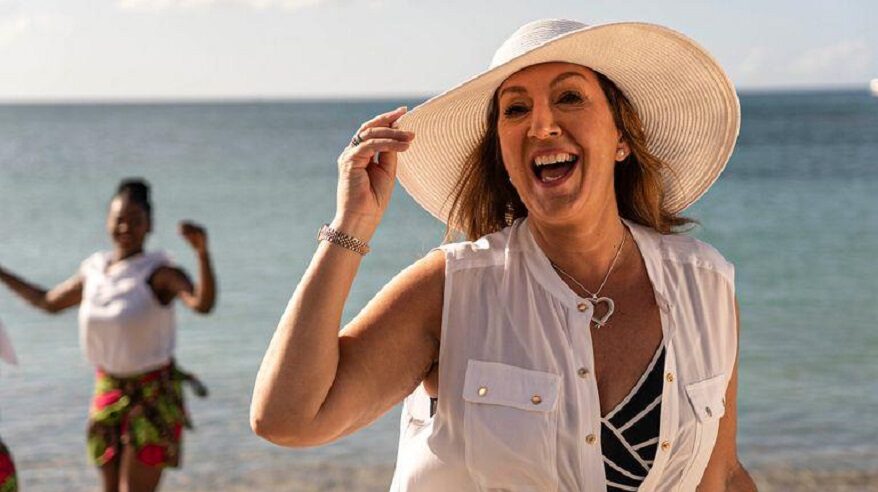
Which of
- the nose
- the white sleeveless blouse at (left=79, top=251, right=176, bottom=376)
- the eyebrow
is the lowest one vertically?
the white sleeveless blouse at (left=79, top=251, right=176, bottom=376)

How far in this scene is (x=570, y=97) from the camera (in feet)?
9.02

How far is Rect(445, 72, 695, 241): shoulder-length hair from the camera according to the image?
3.01 metres

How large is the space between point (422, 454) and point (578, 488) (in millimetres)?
305

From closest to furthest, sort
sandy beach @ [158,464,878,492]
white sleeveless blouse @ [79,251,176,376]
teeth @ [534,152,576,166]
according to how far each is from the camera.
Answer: teeth @ [534,152,576,166]
white sleeveless blouse @ [79,251,176,376]
sandy beach @ [158,464,878,492]

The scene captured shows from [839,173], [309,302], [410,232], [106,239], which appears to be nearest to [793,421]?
[309,302]

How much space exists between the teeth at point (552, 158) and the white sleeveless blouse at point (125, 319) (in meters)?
3.63

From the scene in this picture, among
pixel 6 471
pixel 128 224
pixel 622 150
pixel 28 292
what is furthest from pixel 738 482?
pixel 28 292

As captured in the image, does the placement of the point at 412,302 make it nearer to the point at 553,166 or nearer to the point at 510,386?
the point at 510,386

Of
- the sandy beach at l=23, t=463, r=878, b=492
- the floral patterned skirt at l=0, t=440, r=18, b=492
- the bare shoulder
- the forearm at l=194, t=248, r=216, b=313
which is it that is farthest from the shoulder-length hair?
the sandy beach at l=23, t=463, r=878, b=492

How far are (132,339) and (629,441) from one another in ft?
12.3

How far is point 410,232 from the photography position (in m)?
22.9

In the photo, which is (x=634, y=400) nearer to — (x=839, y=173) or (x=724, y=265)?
(x=724, y=265)

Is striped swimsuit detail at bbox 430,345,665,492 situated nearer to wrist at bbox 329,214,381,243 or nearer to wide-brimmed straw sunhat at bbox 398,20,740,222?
wrist at bbox 329,214,381,243

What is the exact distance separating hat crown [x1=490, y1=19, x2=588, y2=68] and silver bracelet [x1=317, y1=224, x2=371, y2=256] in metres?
0.47
